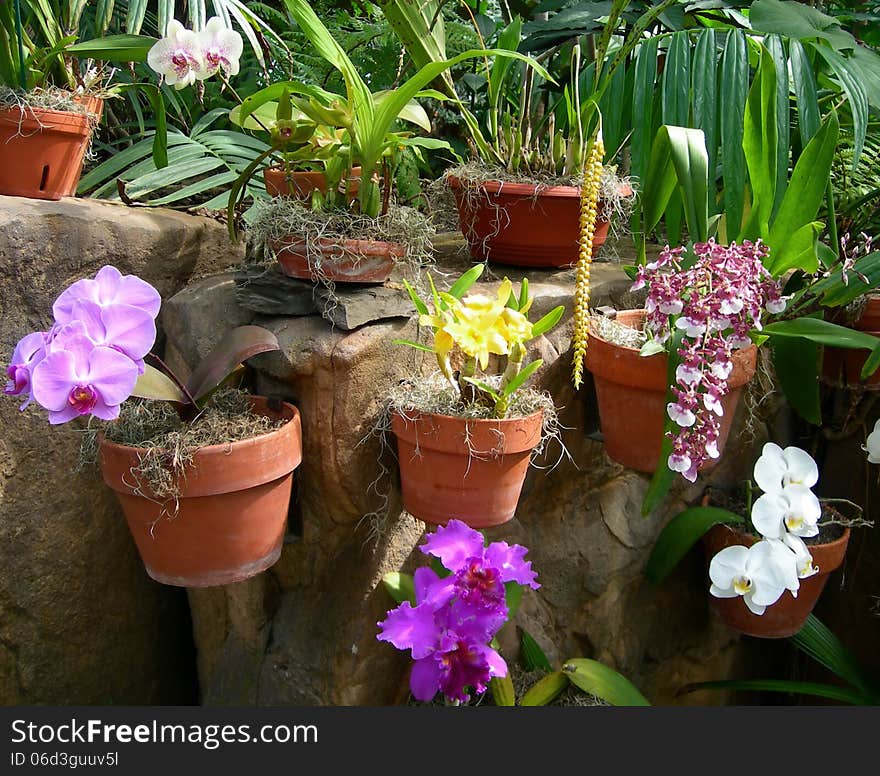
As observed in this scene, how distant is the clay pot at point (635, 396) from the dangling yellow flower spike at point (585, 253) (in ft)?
0.15

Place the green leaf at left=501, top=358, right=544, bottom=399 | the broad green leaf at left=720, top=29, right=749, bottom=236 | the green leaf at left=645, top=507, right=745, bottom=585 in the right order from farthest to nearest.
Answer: the green leaf at left=645, top=507, right=745, bottom=585 < the broad green leaf at left=720, top=29, right=749, bottom=236 < the green leaf at left=501, top=358, right=544, bottom=399

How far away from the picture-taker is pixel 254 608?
1.65 metres

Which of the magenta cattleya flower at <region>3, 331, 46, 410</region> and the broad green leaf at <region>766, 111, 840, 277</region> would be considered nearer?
the magenta cattleya flower at <region>3, 331, 46, 410</region>

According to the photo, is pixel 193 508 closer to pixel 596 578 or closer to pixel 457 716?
pixel 457 716

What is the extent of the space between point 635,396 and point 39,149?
123cm

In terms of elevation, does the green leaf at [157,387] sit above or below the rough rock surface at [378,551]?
above

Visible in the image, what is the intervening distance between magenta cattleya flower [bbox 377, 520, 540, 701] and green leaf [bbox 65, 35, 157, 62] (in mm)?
1013

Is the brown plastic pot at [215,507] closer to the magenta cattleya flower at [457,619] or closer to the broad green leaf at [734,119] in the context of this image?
the magenta cattleya flower at [457,619]

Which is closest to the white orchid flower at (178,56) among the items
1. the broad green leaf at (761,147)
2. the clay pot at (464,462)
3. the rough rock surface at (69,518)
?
the rough rock surface at (69,518)

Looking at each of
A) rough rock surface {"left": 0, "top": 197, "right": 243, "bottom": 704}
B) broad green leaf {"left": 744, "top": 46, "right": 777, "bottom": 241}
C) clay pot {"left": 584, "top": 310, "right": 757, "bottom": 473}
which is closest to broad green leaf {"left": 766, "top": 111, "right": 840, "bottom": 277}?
broad green leaf {"left": 744, "top": 46, "right": 777, "bottom": 241}

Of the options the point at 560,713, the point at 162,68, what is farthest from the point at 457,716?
the point at 162,68

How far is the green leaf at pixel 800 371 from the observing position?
153 centimetres

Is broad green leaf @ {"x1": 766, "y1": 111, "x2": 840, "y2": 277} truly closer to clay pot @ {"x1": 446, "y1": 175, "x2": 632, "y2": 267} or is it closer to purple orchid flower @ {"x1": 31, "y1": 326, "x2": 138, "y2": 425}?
clay pot @ {"x1": 446, "y1": 175, "x2": 632, "y2": 267}

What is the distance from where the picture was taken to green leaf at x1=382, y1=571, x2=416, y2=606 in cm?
142
